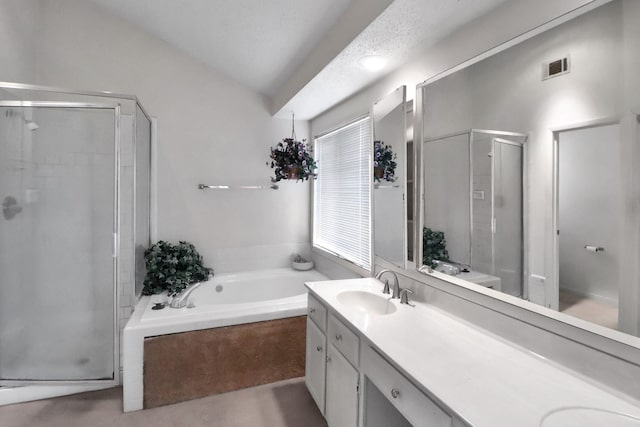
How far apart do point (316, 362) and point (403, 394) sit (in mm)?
891

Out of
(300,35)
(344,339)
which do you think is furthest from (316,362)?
(300,35)

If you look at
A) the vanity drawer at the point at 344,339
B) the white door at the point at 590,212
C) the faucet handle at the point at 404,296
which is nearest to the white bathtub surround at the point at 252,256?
the vanity drawer at the point at 344,339

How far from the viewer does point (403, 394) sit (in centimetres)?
113

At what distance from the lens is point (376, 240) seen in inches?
92.7

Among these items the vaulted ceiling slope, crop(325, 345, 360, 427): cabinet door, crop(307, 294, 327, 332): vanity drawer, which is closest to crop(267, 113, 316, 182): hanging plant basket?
the vaulted ceiling slope

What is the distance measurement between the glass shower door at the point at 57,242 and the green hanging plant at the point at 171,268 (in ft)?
1.27

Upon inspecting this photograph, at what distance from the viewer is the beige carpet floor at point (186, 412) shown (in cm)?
195

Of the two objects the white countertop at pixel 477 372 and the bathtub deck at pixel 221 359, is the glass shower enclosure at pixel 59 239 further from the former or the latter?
the white countertop at pixel 477 372

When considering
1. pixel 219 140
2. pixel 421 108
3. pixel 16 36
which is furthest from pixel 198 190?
pixel 421 108

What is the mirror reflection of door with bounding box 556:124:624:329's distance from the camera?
1.02 meters

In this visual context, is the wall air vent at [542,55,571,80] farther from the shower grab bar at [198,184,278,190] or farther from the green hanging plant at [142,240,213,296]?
the green hanging plant at [142,240,213,296]

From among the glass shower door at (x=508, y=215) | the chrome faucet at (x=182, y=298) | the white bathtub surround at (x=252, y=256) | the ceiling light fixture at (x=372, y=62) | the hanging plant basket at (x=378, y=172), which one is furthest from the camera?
the white bathtub surround at (x=252, y=256)

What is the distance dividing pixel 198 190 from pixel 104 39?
5.05ft

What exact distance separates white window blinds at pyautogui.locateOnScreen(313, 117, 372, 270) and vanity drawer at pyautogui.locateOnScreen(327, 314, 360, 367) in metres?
0.85
